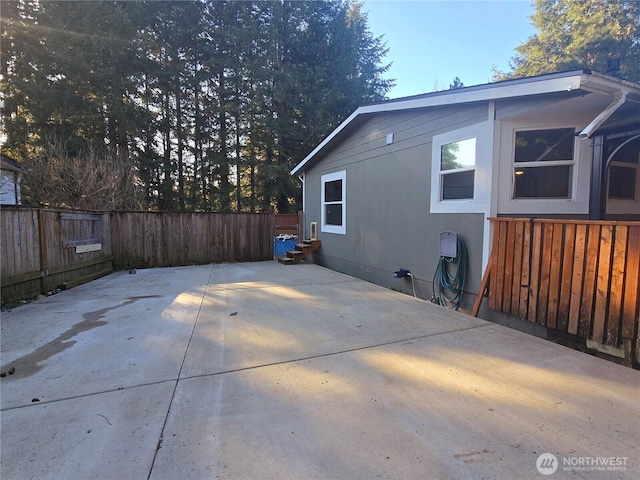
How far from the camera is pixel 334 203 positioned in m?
8.82

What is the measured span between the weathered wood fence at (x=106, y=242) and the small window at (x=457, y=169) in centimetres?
647

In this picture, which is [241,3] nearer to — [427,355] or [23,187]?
[23,187]

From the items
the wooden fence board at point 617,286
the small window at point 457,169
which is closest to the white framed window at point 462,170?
the small window at point 457,169

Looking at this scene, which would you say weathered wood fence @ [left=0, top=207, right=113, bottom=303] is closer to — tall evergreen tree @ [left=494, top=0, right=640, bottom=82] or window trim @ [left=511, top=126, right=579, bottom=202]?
window trim @ [left=511, top=126, right=579, bottom=202]

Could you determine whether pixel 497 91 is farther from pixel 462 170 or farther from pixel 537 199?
pixel 537 199

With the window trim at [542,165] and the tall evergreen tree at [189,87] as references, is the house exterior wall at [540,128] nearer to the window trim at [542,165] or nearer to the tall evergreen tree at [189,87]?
the window trim at [542,165]

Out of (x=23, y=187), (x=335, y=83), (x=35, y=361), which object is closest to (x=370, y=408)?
(x=35, y=361)

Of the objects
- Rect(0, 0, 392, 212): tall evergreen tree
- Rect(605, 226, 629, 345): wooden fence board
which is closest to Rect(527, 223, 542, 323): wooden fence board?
Rect(605, 226, 629, 345): wooden fence board

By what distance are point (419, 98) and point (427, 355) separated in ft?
13.3

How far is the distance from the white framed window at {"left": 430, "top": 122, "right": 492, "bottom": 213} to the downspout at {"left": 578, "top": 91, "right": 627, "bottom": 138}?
3.45ft

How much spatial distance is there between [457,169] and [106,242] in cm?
831

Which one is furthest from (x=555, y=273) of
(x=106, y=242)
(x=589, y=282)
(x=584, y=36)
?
(x=584, y=36)

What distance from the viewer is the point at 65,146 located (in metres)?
12.4

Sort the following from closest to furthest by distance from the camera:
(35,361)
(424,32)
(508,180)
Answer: (35,361) < (508,180) < (424,32)
